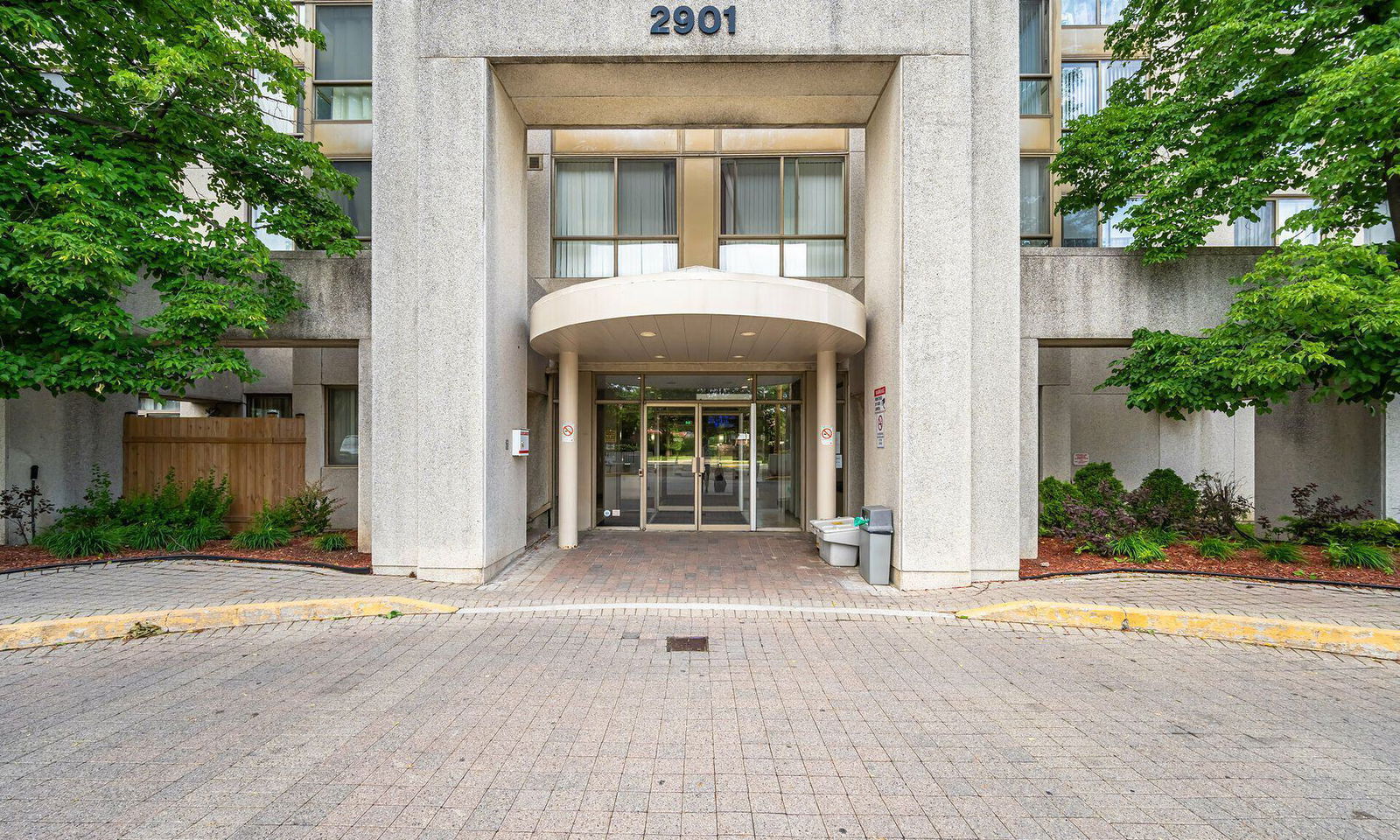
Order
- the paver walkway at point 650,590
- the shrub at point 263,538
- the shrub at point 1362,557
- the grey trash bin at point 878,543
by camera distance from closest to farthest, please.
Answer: the paver walkway at point 650,590 < the shrub at point 1362,557 < the grey trash bin at point 878,543 < the shrub at point 263,538

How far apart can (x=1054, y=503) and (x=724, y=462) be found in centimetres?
597

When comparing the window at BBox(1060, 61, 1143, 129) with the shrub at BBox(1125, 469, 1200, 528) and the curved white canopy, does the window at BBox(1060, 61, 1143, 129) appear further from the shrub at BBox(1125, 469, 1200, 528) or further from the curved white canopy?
the curved white canopy

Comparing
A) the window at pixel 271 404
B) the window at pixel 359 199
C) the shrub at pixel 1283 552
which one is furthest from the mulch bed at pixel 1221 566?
the window at pixel 271 404

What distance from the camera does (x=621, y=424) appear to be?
1202cm

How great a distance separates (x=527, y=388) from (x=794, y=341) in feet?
15.1

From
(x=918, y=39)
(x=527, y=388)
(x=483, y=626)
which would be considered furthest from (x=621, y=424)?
(x=918, y=39)

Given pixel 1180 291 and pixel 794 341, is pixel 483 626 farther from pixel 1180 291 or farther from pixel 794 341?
pixel 1180 291

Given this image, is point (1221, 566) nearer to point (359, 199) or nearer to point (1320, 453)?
point (1320, 453)

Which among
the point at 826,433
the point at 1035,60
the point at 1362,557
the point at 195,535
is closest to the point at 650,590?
the point at 826,433

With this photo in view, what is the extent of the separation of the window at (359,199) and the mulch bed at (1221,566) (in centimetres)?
1356

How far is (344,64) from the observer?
1223 centimetres

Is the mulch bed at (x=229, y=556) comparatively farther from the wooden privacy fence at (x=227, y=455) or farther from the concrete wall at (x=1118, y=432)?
the concrete wall at (x=1118, y=432)

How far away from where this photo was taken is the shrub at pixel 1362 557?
7551 millimetres

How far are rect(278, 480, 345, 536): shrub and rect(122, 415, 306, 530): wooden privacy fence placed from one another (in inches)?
32.3
